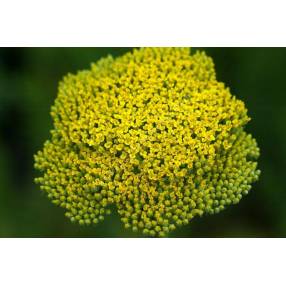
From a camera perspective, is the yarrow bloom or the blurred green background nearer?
the yarrow bloom

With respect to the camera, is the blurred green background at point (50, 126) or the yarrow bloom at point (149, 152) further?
the blurred green background at point (50, 126)

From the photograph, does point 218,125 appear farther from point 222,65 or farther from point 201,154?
point 222,65

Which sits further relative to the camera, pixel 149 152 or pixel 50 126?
pixel 50 126

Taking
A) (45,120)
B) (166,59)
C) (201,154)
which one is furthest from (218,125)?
(45,120)

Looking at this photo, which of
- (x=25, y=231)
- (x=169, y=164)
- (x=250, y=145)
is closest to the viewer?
(x=169, y=164)
